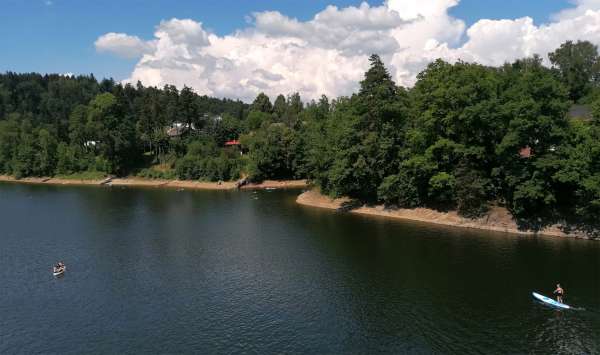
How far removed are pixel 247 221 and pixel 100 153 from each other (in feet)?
325

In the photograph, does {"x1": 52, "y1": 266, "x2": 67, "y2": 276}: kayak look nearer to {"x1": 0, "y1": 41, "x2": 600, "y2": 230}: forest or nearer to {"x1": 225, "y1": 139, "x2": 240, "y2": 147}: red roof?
{"x1": 0, "y1": 41, "x2": 600, "y2": 230}: forest

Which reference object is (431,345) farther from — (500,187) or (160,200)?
(160,200)

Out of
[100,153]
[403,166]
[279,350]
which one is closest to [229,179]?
[100,153]

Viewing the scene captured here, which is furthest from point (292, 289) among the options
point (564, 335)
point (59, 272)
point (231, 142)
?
point (231, 142)

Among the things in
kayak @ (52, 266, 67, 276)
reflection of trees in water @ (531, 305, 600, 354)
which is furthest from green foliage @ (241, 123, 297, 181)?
reflection of trees in water @ (531, 305, 600, 354)

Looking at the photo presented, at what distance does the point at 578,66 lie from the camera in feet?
439

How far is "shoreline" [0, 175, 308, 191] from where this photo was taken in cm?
13285

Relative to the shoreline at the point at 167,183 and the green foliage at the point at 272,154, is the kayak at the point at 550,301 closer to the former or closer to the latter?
the shoreline at the point at 167,183

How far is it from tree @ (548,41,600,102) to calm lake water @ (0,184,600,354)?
87.6 m

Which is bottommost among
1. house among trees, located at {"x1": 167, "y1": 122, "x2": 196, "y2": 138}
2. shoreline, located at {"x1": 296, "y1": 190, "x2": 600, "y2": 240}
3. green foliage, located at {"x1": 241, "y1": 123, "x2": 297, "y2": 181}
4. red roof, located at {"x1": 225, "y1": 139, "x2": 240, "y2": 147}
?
shoreline, located at {"x1": 296, "y1": 190, "x2": 600, "y2": 240}

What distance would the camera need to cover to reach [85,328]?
38875 millimetres

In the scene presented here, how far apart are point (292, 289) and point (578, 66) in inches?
4983

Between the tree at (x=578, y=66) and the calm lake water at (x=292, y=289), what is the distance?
8759cm

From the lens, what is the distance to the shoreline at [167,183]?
13285cm
